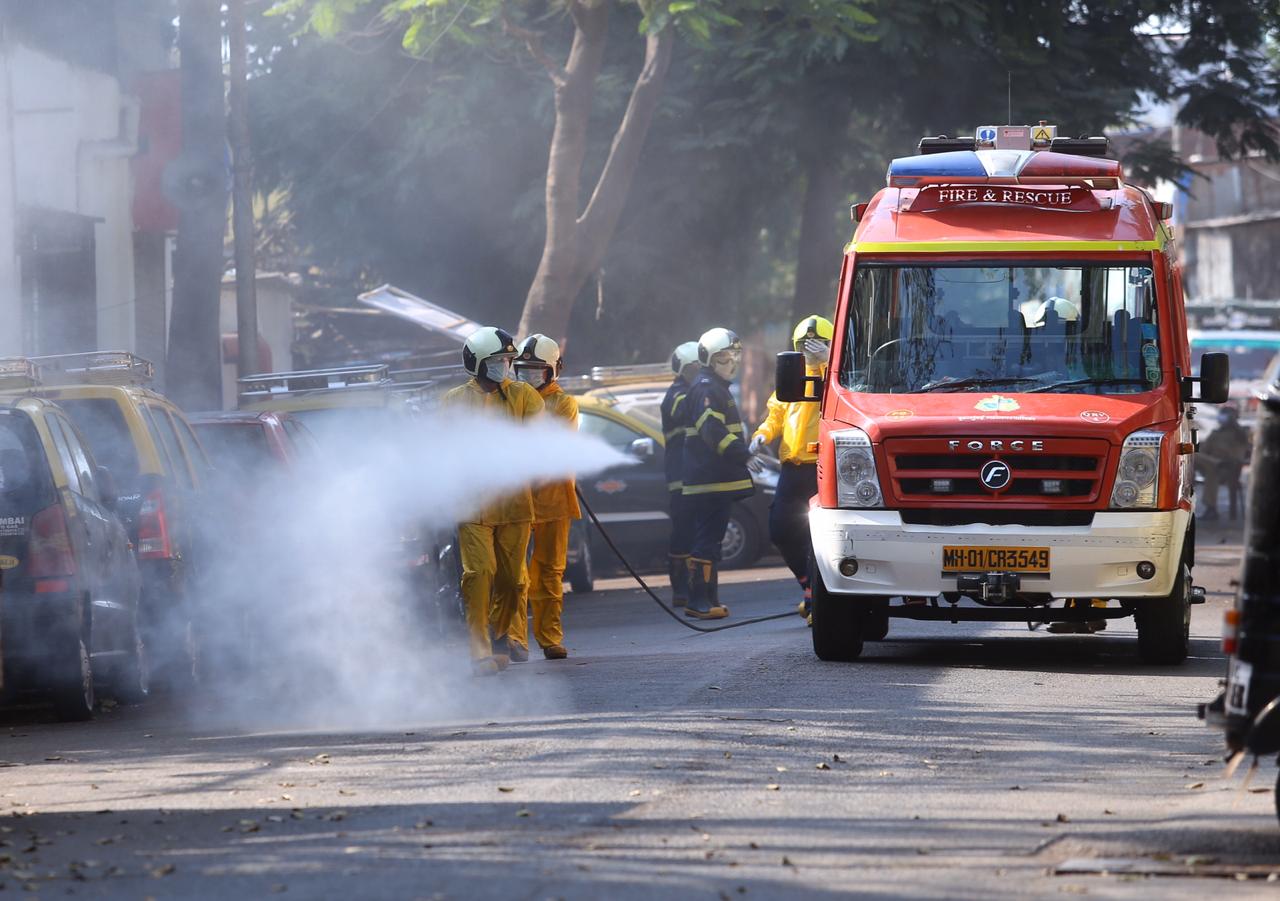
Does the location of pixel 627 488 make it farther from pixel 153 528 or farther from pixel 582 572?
pixel 153 528

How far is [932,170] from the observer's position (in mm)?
12102

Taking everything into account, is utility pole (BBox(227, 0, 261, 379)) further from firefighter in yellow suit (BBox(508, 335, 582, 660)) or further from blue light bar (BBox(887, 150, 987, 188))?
blue light bar (BBox(887, 150, 987, 188))

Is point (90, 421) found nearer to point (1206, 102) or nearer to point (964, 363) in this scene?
point (964, 363)

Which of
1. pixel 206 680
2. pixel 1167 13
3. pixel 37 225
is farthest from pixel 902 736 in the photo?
pixel 1167 13

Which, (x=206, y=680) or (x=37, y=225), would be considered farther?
(x=37, y=225)

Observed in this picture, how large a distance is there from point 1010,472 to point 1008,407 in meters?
0.37

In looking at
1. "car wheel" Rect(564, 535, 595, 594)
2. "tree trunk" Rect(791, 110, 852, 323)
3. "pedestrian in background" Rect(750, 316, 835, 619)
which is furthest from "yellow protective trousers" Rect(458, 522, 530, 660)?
"tree trunk" Rect(791, 110, 852, 323)

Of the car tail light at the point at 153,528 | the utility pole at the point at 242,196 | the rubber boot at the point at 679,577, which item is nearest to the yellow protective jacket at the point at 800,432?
the rubber boot at the point at 679,577

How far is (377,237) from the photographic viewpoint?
3028 cm

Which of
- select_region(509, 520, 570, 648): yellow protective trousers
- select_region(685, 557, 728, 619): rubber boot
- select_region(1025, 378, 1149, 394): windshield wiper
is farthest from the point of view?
select_region(685, 557, 728, 619): rubber boot

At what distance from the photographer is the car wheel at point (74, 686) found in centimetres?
1021

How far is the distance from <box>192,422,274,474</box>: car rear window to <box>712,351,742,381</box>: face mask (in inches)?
143

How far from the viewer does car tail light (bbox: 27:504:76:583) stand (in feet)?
33.5

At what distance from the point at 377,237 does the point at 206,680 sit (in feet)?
59.8
